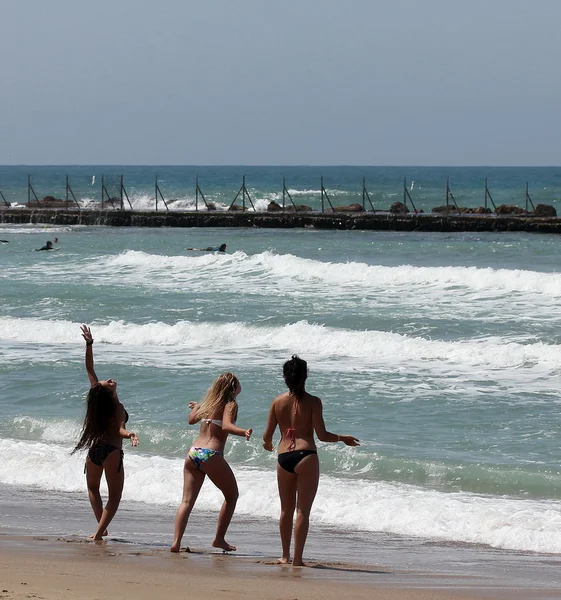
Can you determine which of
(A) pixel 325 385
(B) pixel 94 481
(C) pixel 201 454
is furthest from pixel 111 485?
(A) pixel 325 385

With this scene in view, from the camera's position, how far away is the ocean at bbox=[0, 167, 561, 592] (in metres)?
9.31

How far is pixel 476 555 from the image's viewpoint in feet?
27.0

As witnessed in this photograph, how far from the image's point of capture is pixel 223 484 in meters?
7.55

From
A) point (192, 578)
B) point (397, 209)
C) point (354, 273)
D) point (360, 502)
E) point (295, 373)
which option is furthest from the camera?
point (397, 209)

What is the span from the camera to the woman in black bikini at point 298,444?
283 inches

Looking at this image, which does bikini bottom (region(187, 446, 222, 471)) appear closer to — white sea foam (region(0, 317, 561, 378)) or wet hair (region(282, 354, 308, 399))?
wet hair (region(282, 354, 308, 399))

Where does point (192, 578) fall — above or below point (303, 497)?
below

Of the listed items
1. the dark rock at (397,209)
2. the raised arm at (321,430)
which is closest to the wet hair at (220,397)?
the raised arm at (321,430)

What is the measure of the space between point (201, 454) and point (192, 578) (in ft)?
3.92

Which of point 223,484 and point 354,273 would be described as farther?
point 354,273

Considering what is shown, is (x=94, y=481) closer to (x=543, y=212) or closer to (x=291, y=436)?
(x=291, y=436)

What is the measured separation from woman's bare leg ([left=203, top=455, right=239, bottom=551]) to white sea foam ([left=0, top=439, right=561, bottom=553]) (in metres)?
1.80

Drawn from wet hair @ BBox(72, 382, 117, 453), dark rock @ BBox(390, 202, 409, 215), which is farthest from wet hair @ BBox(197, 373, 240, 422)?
dark rock @ BBox(390, 202, 409, 215)

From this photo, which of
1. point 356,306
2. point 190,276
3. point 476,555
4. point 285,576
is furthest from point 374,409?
point 190,276
